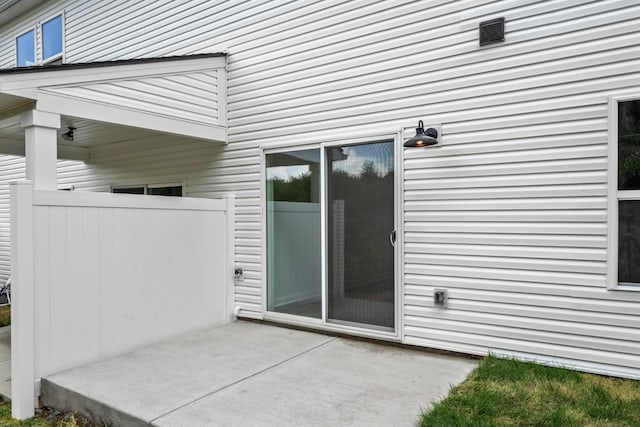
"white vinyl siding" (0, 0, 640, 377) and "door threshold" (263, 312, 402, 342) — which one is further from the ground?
"white vinyl siding" (0, 0, 640, 377)

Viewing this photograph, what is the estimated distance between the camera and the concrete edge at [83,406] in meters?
2.84

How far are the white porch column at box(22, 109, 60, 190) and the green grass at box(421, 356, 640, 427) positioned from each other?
11.8 feet

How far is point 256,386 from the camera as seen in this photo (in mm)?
3207

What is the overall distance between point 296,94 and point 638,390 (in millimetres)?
4006

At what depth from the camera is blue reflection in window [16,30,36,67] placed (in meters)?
8.56

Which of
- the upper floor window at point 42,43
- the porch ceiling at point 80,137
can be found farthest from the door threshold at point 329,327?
the upper floor window at point 42,43

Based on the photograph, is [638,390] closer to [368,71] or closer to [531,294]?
[531,294]

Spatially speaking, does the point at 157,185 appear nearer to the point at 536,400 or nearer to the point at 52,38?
the point at 52,38

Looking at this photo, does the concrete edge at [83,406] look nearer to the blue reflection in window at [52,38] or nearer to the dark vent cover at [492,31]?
the dark vent cover at [492,31]

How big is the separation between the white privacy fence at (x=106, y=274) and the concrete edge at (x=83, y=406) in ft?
0.38

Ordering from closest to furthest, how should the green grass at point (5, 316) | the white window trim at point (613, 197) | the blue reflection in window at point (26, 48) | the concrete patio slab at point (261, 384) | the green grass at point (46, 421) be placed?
the concrete patio slab at point (261, 384) → the green grass at point (46, 421) → the white window trim at point (613, 197) → the green grass at point (5, 316) → the blue reflection in window at point (26, 48)

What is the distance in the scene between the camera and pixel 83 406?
3141 mm

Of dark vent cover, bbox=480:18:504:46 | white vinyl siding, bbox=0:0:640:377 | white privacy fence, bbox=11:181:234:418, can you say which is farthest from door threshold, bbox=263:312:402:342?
dark vent cover, bbox=480:18:504:46

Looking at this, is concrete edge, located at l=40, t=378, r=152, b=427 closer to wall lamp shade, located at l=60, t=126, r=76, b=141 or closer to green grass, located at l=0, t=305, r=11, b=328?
green grass, located at l=0, t=305, r=11, b=328
